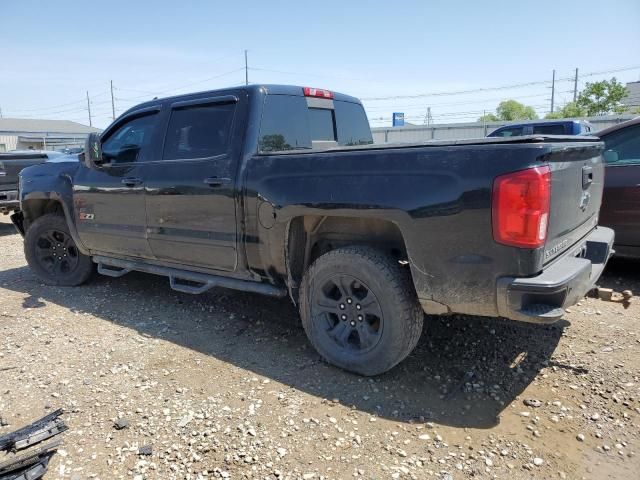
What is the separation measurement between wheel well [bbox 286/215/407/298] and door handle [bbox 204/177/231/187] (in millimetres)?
659

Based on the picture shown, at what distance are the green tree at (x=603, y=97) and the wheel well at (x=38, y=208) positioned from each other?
40630mm

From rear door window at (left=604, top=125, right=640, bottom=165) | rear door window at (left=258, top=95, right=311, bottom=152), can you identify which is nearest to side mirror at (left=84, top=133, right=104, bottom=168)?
rear door window at (left=258, top=95, right=311, bottom=152)

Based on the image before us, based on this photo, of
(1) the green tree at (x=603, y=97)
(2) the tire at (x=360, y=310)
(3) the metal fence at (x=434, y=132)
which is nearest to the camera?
(2) the tire at (x=360, y=310)

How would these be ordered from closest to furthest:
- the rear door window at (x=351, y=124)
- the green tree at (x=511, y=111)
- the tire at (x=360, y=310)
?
the tire at (x=360, y=310) → the rear door window at (x=351, y=124) → the green tree at (x=511, y=111)

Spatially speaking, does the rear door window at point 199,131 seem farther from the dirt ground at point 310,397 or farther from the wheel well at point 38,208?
the wheel well at point 38,208

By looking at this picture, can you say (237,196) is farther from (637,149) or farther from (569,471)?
(637,149)

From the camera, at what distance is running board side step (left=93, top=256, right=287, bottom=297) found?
377 cm

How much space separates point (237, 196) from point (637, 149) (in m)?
4.14

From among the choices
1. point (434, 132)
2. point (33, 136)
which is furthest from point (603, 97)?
point (33, 136)

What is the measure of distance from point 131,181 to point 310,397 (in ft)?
8.74

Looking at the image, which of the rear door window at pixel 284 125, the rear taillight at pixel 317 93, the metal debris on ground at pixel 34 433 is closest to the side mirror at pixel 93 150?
the rear door window at pixel 284 125

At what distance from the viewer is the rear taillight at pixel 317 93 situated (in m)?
4.28

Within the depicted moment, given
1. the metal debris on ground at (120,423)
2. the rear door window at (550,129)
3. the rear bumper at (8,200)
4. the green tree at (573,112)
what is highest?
the green tree at (573,112)

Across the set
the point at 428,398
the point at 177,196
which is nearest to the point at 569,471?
the point at 428,398
